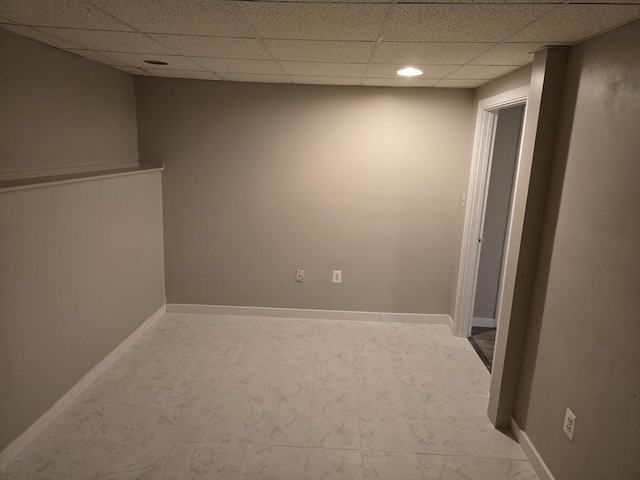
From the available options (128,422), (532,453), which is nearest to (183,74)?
(128,422)

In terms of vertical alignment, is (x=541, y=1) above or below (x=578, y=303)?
above

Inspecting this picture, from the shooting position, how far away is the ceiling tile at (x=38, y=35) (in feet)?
6.64

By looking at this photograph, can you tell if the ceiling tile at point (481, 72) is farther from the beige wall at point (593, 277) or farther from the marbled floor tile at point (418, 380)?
the marbled floor tile at point (418, 380)

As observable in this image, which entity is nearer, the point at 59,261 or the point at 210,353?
the point at 59,261

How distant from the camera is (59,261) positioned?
242 centimetres

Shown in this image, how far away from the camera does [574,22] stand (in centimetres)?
158

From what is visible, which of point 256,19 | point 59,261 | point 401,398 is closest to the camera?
point 256,19

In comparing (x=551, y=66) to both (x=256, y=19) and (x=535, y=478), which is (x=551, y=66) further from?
(x=535, y=478)

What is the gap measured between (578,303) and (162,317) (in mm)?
3480

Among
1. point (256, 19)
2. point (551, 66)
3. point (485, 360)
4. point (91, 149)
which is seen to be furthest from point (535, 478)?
point (91, 149)

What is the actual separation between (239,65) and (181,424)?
2.36 metres

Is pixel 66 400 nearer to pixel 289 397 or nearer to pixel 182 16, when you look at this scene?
pixel 289 397

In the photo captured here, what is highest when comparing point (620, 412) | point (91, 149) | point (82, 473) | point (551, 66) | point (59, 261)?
point (551, 66)

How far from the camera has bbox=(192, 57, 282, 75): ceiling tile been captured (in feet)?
8.46
